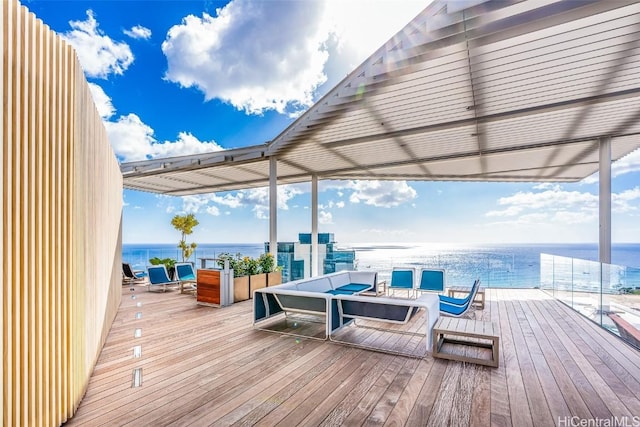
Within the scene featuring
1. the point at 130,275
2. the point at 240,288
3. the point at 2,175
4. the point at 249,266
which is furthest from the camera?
the point at 130,275

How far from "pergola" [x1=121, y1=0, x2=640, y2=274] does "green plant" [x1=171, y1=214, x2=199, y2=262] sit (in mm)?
1676

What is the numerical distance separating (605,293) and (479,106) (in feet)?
11.9

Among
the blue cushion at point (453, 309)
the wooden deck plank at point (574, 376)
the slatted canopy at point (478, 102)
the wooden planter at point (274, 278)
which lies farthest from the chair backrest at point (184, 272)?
the wooden deck plank at point (574, 376)

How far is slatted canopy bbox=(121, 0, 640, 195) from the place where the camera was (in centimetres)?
321

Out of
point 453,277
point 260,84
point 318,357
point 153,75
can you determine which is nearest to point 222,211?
point 153,75

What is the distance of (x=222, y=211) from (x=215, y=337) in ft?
130

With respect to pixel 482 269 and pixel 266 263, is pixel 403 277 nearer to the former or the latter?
pixel 482 269

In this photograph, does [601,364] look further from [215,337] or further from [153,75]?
[153,75]

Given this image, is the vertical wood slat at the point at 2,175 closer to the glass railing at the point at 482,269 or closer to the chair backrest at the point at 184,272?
the chair backrest at the point at 184,272

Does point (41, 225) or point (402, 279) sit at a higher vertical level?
point (41, 225)

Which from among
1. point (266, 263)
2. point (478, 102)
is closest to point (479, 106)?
point (478, 102)

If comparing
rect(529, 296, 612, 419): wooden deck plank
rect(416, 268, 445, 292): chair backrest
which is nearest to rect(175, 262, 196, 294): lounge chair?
rect(416, 268, 445, 292): chair backrest

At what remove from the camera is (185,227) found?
10.5m

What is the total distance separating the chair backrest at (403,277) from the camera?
278 inches
